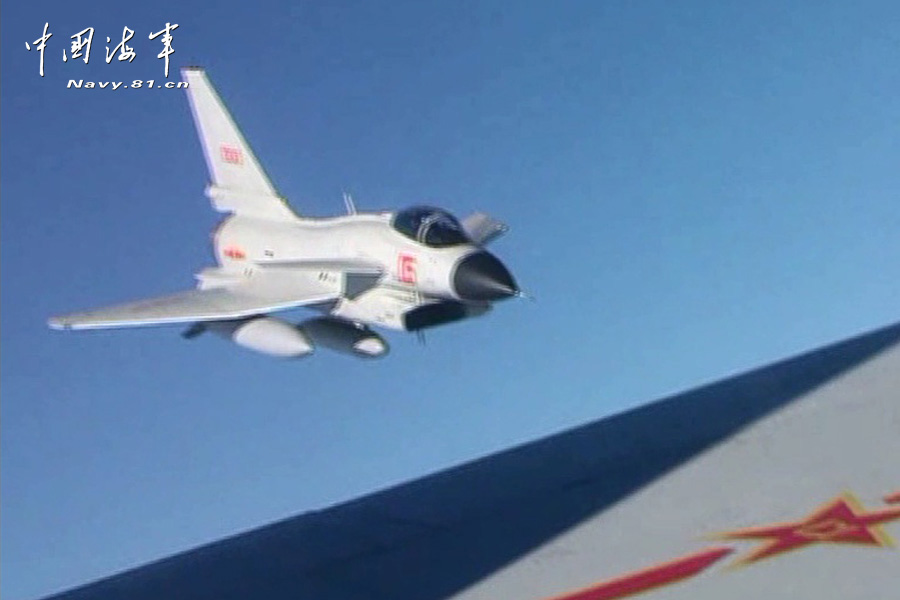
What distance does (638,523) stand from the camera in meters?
13.3

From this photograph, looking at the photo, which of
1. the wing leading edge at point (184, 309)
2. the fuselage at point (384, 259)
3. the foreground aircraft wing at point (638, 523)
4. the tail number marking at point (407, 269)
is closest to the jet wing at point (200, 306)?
the wing leading edge at point (184, 309)

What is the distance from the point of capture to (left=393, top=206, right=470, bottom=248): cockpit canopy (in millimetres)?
12562

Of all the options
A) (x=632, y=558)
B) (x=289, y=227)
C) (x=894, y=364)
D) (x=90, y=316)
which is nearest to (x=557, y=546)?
(x=632, y=558)

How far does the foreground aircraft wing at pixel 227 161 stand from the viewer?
1323 centimetres

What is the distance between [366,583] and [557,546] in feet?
6.11

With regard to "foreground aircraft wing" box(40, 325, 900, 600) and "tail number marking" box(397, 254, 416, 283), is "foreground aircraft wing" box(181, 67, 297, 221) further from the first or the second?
→ "foreground aircraft wing" box(40, 325, 900, 600)

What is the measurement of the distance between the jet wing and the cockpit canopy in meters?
0.99

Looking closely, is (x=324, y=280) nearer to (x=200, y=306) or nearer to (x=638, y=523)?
(x=200, y=306)

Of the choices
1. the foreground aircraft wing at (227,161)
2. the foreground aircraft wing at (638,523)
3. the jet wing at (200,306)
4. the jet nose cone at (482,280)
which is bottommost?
the foreground aircraft wing at (638,523)

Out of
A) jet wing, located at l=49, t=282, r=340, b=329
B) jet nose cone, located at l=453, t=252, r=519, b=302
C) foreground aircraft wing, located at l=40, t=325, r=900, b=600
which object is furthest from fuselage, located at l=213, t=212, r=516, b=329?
foreground aircraft wing, located at l=40, t=325, r=900, b=600

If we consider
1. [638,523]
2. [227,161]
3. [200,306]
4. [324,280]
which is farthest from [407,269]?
[638,523]

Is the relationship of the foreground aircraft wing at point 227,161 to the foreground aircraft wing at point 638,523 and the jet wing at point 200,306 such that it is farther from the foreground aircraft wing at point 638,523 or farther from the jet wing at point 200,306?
the foreground aircraft wing at point 638,523

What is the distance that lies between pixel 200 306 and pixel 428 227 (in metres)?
2.22

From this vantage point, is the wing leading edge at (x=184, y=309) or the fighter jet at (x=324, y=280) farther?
the fighter jet at (x=324, y=280)
